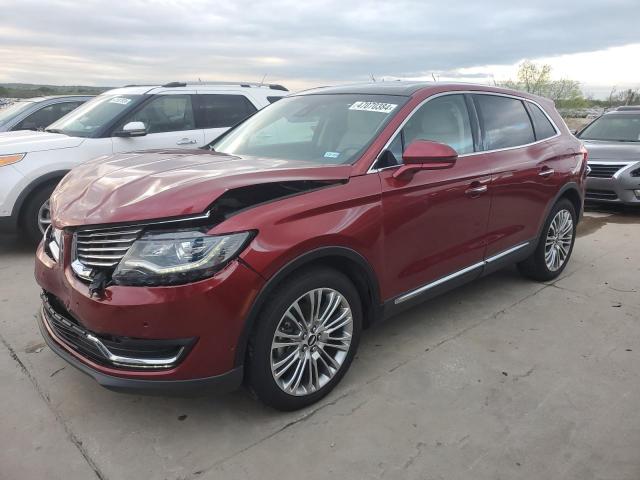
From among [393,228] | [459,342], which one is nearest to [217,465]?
[393,228]

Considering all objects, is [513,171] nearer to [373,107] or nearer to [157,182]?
[373,107]

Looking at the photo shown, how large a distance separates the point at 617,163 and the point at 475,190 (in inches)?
220

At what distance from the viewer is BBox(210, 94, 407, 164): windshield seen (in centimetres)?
322

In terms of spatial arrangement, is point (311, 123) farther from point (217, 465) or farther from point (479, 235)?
point (217, 465)

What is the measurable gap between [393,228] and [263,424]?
4.37 feet

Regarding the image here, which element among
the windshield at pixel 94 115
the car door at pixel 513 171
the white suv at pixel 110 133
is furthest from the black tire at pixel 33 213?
the car door at pixel 513 171

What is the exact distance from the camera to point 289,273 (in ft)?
8.34

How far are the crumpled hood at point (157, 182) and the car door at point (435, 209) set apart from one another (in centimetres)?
43

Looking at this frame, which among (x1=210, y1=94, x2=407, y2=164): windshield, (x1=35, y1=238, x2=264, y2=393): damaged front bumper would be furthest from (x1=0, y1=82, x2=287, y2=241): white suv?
(x1=35, y1=238, x2=264, y2=393): damaged front bumper

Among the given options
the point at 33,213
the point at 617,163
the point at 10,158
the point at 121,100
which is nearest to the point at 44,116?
the point at 121,100

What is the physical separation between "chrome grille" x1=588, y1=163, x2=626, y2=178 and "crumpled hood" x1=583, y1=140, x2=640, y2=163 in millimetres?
101

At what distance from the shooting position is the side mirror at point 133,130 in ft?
19.4

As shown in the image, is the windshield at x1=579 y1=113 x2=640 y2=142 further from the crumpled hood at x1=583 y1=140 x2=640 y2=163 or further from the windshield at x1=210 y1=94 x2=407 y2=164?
the windshield at x1=210 y1=94 x2=407 y2=164

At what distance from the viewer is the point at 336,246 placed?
8.96 feet
